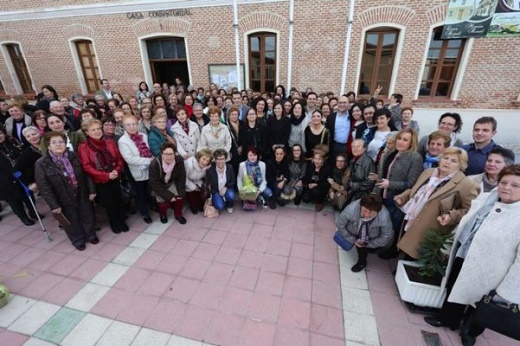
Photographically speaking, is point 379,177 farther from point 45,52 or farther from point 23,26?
point 23,26

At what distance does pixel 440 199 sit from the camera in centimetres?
247

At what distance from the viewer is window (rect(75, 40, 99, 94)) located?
10547 millimetres

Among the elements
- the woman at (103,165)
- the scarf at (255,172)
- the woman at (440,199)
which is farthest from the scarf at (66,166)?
the woman at (440,199)

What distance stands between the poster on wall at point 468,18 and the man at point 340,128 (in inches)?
249

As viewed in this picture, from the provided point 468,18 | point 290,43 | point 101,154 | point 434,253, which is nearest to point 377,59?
point 468,18

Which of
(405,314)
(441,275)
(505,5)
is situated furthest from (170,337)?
(505,5)

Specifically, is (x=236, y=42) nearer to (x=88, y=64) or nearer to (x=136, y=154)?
(x=88, y=64)

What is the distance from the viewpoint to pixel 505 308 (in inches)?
73.7

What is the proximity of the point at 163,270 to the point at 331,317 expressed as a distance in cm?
207

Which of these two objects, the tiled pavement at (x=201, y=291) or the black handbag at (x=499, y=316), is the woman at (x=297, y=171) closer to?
the tiled pavement at (x=201, y=291)

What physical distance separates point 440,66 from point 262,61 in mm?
6203

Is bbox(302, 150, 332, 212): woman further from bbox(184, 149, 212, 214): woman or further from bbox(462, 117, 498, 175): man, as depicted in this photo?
bbox(462, 117, 498, 175): man

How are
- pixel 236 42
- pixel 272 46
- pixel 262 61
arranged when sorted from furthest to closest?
1. pixel 262 61
2. pixel 272 46
3. pixel 236 42

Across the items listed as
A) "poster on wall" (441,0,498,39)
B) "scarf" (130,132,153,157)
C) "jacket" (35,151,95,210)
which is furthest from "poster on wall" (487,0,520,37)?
"jacket" (35,151,95,210)
